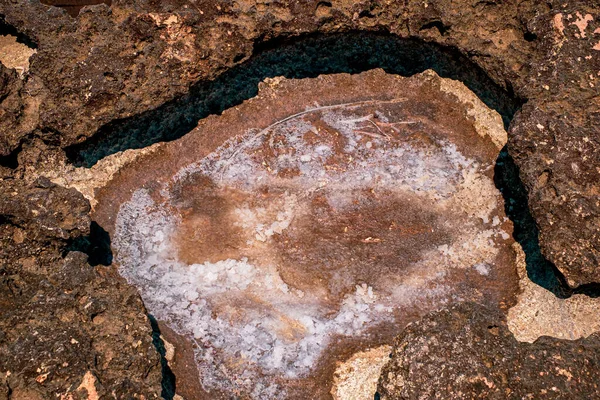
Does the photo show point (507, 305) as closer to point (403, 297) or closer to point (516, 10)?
point (403, 297)

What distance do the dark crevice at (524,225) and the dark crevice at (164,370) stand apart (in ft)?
11.4

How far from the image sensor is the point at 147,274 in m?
7.18

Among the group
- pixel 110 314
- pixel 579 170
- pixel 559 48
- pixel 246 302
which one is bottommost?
pixel 246 302

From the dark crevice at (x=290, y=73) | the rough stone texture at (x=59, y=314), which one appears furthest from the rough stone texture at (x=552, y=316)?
the rough stone texture at (x=59, y=314)

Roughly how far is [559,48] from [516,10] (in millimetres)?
731

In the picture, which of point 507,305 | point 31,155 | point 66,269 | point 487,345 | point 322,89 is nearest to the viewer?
point 487,345

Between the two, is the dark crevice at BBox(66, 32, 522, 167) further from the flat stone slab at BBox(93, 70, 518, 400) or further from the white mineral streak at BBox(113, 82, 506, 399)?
the white mineral streak at BBox(113, 82, 506, 399)

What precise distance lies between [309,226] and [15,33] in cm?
398

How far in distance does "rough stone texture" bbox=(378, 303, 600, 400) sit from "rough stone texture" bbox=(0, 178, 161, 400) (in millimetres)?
2009

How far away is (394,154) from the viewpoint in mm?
7914

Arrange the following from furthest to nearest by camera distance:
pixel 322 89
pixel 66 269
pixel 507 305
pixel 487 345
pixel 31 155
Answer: pixel 322 89 < pixel 31 155 < pixel 507 305 < pixel 66 269 < pixel 487 345

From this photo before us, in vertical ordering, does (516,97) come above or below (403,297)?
above

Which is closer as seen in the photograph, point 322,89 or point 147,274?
point 147,274

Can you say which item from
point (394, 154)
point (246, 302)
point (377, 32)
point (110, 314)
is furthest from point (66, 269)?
point (377, 32)
